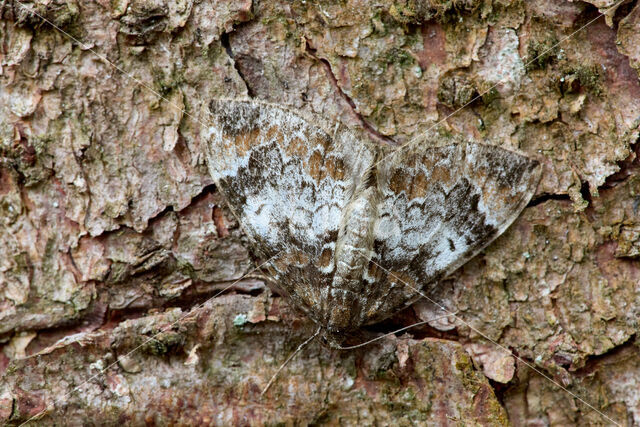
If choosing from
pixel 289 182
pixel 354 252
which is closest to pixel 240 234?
pixel 289 182

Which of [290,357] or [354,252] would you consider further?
[354,252]

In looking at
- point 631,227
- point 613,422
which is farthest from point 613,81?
point 613,422

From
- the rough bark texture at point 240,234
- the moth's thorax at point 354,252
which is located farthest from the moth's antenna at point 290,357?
the moth's thorax at point 354,252

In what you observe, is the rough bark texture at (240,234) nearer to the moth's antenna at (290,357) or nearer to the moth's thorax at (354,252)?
the moth's antenna at (290,357)

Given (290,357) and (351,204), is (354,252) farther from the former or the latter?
(290,357)

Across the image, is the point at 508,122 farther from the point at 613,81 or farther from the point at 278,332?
the point at 278,332

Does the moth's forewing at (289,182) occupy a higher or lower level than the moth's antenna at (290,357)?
higher

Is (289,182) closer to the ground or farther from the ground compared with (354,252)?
farther from the ground
